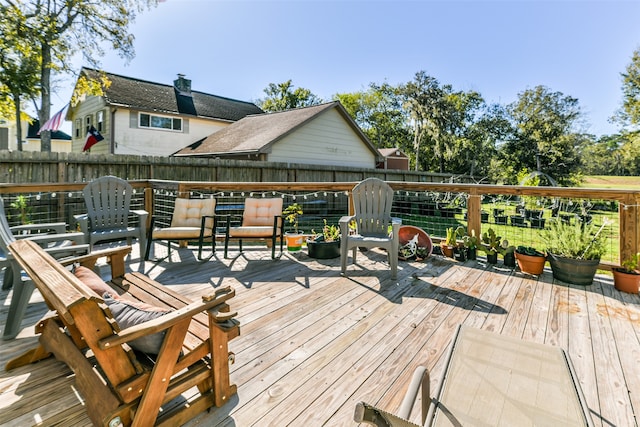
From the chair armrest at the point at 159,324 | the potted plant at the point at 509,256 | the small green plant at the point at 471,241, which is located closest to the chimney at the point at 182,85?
the small green plant at the point at 471,241

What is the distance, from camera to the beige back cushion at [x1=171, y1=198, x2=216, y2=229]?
14.6 ft

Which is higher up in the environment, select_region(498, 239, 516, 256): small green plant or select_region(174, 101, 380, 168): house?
select_region(174, 101, 380, 168): house

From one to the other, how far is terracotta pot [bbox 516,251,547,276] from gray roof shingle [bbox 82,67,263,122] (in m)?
13.8

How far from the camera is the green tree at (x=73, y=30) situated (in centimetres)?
975

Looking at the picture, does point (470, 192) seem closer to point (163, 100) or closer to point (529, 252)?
point (529, 252)

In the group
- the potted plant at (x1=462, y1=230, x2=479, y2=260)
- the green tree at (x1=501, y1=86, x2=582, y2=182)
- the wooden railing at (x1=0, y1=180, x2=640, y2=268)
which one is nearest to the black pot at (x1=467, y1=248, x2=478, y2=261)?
the potted plant at (x1=462, y1=230, x2=479, y2=260)

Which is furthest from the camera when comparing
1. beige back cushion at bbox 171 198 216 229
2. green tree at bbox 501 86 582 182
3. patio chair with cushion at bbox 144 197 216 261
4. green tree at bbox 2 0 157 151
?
green tree at bbox 501 86 582 182

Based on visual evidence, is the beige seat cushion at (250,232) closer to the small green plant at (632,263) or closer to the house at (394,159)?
the small green plant at (632,263)

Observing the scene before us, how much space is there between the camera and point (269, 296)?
3.07 metres

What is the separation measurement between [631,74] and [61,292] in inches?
1124

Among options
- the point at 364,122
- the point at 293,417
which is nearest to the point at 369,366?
the point at 293,417

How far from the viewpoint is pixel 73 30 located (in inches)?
416

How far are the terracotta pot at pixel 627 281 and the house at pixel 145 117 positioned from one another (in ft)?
47.6

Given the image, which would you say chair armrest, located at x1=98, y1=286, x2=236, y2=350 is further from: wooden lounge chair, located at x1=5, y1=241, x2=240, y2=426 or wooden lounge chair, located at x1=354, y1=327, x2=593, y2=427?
wooden lounge chair, located at x1=354, y1=327, x2=593, y2=427
